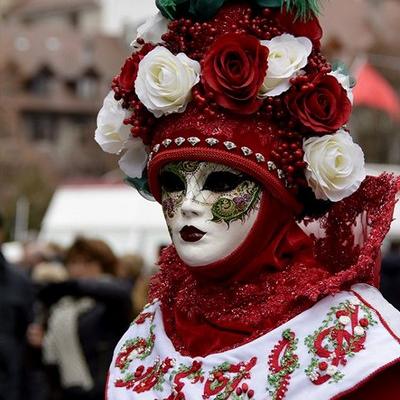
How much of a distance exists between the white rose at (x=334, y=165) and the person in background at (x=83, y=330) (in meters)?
3.75

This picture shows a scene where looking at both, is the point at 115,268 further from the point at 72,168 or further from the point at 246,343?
the point at 72,168

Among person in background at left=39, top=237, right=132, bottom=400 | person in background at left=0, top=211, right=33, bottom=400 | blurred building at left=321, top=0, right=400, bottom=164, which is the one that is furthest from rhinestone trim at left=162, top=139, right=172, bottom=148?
blurred building at left=321, top=0, right=400, bottom=164

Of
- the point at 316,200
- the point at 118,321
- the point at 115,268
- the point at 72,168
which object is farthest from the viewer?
the point at 72,168

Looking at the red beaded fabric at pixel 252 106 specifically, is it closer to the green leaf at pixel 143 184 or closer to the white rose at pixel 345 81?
the white rose at pixel 345 81

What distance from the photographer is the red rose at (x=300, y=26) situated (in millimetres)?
3377

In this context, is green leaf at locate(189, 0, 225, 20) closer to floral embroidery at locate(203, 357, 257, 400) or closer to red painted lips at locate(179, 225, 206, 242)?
red painted lips at locate(179, 225, 206, 242)

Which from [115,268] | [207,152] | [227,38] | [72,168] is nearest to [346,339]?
[207,152]

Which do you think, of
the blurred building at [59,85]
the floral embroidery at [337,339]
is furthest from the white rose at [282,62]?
the blurred building at [59,85]

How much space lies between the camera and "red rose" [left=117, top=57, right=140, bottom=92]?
11.3 ft

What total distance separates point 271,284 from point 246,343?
0.17 metres

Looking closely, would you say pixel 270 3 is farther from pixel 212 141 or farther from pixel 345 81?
pixel 212 141

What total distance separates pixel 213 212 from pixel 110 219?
13196 mm

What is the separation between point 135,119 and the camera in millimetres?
3480

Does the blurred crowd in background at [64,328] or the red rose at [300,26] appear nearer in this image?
the red rose at [300,26]
